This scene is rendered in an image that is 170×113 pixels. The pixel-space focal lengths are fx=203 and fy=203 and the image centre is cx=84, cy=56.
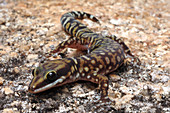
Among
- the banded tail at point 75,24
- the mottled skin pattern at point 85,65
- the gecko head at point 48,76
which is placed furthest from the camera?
the banded tail at point 75,24

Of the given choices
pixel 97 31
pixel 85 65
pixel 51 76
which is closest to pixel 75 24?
pixel 97 31

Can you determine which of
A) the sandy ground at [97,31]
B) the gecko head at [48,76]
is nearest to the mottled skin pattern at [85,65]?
the gecko head at [48,76]

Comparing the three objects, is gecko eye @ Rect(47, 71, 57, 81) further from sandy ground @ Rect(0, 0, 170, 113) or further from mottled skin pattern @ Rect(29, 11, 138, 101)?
sandy ground @ Rect(0, 0, 170, 113)

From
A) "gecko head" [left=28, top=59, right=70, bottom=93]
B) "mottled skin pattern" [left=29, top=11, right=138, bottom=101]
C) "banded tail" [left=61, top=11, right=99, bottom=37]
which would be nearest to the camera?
"gecko head" [left=28, top=59, right=70, bottom=93]

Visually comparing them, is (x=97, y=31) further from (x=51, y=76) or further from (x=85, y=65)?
(x=51, y=76)

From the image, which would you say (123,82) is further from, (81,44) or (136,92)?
(81,44)

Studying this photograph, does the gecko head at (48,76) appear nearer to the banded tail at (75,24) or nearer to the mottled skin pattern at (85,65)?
the mottled skin pattern at (85,65)

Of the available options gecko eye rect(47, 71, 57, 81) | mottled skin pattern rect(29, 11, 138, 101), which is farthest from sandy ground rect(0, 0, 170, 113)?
gecko eye rect(47, 71, 57, 81)

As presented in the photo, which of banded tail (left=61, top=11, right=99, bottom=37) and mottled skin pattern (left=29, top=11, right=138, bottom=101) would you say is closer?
mottled skin pattern (left=29, top=11, right=138, bottom=101)
